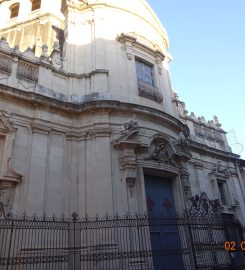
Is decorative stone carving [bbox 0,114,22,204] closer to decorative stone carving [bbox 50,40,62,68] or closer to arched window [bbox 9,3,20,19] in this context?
decorative stone carving [bbox 50,40,62,68]

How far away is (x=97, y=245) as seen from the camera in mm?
8930

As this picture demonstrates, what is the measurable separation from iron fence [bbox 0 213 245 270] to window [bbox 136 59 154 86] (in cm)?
668

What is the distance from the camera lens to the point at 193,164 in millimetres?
15117

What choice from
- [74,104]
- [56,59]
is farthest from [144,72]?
[74,104]

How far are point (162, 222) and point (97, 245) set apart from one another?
8.65ft

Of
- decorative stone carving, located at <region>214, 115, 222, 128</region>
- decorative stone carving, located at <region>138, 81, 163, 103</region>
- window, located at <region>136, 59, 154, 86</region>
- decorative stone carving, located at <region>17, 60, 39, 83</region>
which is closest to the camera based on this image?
decorative stone carving, located at <region>17, 60, 39, 83</region>

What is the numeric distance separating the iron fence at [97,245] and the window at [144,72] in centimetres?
668

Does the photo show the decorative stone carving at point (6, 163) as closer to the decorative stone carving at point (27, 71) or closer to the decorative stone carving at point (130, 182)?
the decorative stone carving at point (27, 71)

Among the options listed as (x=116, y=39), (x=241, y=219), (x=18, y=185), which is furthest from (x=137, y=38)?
(x=241, y=219)

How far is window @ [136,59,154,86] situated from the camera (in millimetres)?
13867

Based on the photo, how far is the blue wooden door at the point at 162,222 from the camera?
9844 mm

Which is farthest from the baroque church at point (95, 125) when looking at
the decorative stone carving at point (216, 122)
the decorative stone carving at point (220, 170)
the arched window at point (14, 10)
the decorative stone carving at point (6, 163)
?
the arched window at point (14, 10)

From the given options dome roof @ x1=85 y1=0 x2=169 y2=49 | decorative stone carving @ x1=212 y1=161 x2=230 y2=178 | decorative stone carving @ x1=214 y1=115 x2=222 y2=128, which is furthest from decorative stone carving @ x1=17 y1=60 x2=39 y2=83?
decorative stone carving @ x1=214 y1=115 x2=222 y2=128

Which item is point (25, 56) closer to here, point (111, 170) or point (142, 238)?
point (111, 170)
